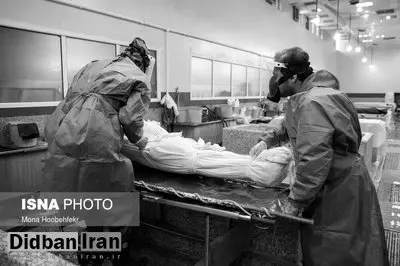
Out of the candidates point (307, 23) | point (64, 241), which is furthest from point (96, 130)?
point (307, 23)

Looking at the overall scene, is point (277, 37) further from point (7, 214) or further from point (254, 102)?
point (7, 214)

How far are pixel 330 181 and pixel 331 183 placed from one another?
0.04 feet

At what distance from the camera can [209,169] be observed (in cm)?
225

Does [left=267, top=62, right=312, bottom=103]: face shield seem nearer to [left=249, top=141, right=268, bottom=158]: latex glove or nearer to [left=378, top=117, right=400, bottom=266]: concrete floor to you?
[left=249, top=141, right=268, bottom=158]: latex glove

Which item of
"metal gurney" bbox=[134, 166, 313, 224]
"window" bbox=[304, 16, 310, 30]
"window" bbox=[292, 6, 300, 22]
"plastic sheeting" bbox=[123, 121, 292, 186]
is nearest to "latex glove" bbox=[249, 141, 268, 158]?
"plastic sheeting" bbox=[123, 121, 292, 186]

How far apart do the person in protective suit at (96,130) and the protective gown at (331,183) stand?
A: 0.97 meters

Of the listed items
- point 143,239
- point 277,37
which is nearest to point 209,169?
point 143,239

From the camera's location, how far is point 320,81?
1802 millimetres

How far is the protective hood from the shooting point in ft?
5.87

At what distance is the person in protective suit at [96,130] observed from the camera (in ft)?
6.21

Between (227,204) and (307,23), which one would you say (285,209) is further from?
(307,23)

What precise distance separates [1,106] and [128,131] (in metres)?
1.65

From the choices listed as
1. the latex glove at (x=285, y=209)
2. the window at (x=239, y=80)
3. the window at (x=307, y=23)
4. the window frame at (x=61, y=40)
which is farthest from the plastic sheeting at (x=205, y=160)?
the window at (x=307, y=23)

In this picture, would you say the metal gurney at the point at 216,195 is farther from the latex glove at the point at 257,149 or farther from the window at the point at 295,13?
the window at the point at 295,13
